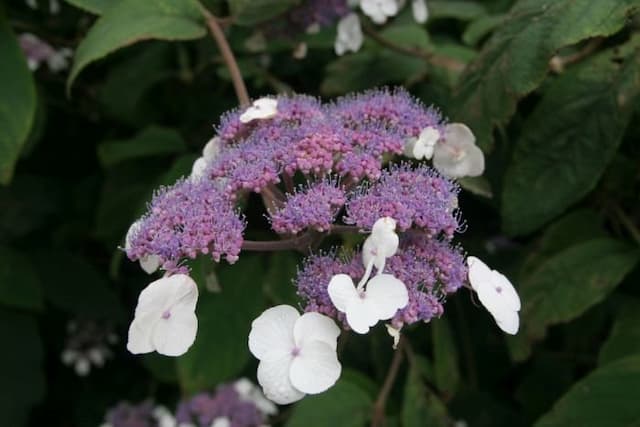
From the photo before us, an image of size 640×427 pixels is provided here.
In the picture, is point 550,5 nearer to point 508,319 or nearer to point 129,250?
point 508,319

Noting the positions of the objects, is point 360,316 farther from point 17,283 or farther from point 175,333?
point 17,283

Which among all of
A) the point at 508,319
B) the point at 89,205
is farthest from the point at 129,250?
the point at 89,205

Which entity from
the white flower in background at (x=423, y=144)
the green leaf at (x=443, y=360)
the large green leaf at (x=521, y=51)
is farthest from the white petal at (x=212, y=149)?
the green leaf at (x=443, y=360)

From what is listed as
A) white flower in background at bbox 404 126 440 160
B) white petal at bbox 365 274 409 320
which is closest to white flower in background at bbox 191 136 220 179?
white flower in background at bbox 404 126 440 160

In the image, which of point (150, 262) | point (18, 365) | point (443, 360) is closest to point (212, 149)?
point (150, 262)

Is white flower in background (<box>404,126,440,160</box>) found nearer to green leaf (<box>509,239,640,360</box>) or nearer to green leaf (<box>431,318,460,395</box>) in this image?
green leaf (<box>509,239,640,360</box>)
